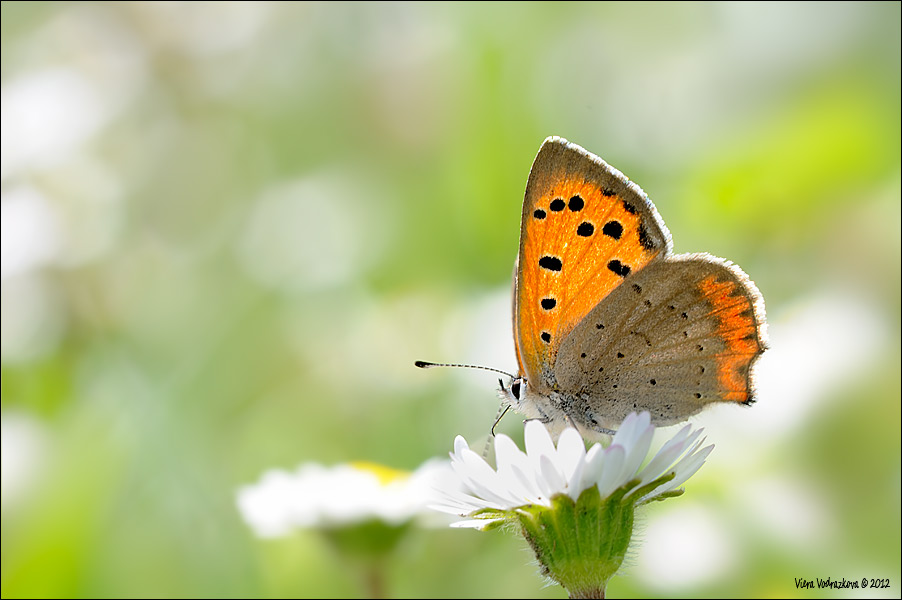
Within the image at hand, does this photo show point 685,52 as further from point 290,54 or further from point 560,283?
point 560,283

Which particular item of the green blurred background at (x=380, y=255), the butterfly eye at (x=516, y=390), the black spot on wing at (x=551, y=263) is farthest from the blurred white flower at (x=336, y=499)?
the black spot on wing at (x=551, y=263)

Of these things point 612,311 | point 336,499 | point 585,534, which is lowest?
point 585,534

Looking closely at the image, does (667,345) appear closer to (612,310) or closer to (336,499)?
(612,310)

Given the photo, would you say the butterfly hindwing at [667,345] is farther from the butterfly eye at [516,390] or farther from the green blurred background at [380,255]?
the green blurred background at [380,255]

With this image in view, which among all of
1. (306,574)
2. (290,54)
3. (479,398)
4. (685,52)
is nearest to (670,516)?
(479,398)

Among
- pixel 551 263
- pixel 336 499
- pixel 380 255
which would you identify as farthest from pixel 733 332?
pixel 380 255
